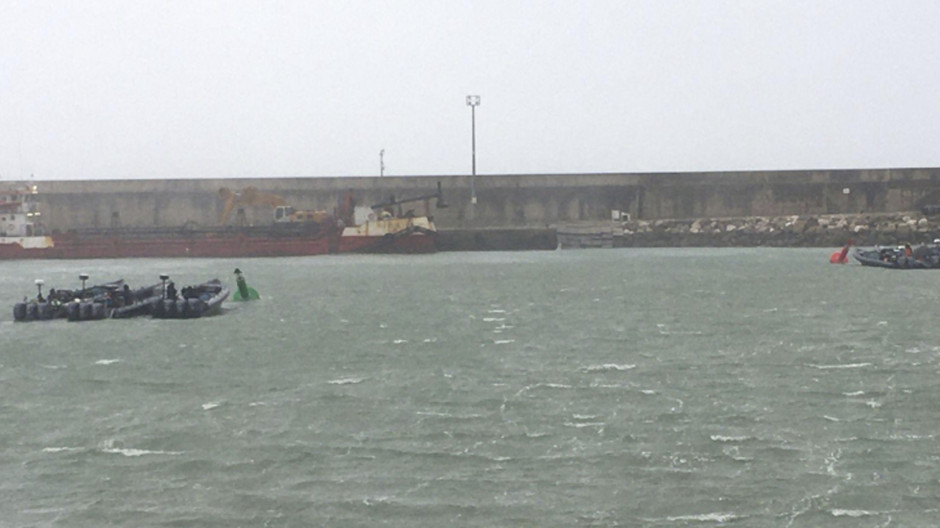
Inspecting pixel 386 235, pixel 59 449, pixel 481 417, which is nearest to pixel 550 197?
pixel 386 235

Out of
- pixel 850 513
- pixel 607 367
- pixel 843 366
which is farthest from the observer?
pixel 607 367

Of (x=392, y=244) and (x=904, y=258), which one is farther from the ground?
(x=904, y=258)

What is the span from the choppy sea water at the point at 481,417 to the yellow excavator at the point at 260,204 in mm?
42051

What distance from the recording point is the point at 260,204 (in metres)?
80.9

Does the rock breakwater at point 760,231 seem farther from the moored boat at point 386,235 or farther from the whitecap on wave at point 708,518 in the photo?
the whitecap on wave at point 708,518

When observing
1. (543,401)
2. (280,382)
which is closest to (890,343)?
(543,401)

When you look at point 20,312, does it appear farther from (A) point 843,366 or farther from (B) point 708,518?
(B) point 708,518

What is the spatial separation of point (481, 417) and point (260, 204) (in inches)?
2597

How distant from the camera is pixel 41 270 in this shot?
60.9m

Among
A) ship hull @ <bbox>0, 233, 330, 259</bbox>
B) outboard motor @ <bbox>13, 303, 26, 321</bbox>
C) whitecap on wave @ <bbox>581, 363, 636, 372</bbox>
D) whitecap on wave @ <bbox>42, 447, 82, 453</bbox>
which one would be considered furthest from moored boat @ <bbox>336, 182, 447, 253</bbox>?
whitecap on wave @ <bbox>42, 447, 82, 453</bbox>

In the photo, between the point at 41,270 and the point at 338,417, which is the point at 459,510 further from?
the point at 41,270

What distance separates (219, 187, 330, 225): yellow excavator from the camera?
251 ft

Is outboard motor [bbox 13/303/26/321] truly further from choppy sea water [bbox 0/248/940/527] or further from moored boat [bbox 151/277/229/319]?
moored boat [bbox 151/277/229/319]

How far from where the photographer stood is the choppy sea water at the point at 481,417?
12633 mm
